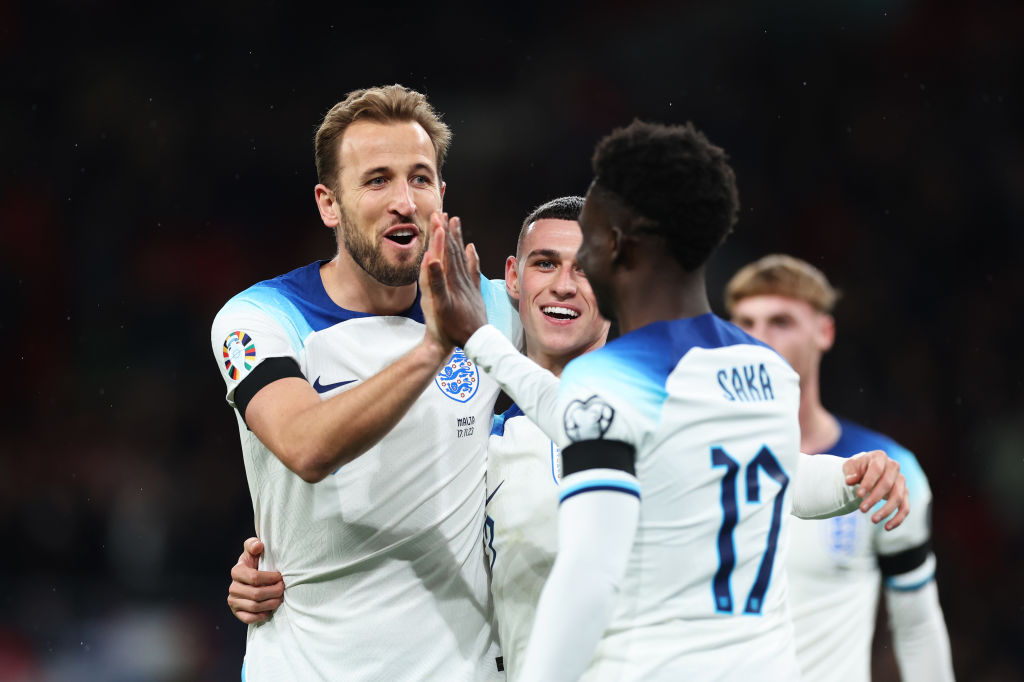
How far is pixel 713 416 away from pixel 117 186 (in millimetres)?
8532

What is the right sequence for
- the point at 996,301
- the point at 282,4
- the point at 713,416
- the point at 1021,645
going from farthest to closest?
the point at 282,4, the point at 996,301, the point at 1021,645, the point at 713,416

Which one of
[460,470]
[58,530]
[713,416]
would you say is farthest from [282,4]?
[713,416]

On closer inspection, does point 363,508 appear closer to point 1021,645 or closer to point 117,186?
A: point 1021,645

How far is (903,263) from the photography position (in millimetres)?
9766

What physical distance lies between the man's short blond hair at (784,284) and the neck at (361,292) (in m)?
2.94

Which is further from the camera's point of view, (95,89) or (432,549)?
(95,89)

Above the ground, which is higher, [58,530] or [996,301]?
[996,301]

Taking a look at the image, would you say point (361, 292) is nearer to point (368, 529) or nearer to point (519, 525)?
point (368, 529)

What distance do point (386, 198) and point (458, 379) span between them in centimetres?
61

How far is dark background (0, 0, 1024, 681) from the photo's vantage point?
27.5 feet

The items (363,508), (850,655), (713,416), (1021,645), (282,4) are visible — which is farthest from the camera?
(282,4)

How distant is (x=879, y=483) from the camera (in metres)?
2.77

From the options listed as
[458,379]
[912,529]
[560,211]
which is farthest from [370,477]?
[912,529]

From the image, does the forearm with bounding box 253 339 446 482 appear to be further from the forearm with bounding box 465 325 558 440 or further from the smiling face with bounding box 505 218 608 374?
the smiling face with bounding box 505 218 608 374
